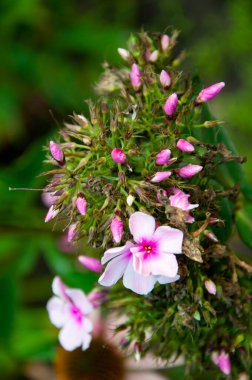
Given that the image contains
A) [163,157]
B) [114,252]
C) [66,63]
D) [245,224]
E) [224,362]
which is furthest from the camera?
[66,63]

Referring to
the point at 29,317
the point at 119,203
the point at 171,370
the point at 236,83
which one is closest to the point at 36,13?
the point at 236,83

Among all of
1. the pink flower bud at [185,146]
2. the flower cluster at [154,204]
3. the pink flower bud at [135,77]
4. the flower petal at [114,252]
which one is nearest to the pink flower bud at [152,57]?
the flower cluster at [154,204]

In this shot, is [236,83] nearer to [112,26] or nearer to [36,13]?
[112,26]

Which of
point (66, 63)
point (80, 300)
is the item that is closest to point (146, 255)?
point (80, 300)

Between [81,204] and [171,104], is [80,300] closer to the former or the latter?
[81,204]

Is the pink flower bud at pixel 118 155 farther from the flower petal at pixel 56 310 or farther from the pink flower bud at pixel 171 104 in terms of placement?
the flower petal at pixel 56 310

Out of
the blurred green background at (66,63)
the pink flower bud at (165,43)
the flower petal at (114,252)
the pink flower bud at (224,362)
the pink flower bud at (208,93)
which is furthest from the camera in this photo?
the blurred green background at (66,63)
